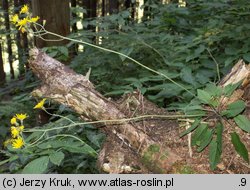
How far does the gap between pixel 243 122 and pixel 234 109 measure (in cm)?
8

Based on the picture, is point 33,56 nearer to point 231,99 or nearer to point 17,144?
point 17,144

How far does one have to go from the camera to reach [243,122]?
154cm

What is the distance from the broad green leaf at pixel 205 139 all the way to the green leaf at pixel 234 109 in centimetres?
12

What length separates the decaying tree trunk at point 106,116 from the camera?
1.57m

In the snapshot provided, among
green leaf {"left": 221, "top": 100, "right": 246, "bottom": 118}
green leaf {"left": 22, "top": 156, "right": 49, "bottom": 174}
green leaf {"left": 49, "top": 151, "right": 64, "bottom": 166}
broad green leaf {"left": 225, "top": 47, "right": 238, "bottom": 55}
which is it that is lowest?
green leaf {"left": 22, "top": 156, "right": 49, "bottom": 174}

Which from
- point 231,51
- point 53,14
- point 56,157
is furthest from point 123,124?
point 53,14

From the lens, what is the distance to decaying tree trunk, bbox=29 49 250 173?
61.7 inches

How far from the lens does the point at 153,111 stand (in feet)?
6.07

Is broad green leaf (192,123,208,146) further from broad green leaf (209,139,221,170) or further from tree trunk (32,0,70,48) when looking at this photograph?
tree trunk (32,0,70,48)

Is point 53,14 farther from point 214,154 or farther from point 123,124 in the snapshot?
point 214,154

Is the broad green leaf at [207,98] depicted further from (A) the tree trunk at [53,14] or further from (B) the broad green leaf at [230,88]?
(A) the tree trunk at [53,14]

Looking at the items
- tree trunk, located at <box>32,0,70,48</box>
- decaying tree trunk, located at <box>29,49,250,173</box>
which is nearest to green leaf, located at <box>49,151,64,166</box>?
decaying tree trunk, located at <box>29,49,250,173</box>

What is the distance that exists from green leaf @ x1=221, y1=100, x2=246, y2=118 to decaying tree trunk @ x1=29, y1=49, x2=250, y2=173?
0.19 m
